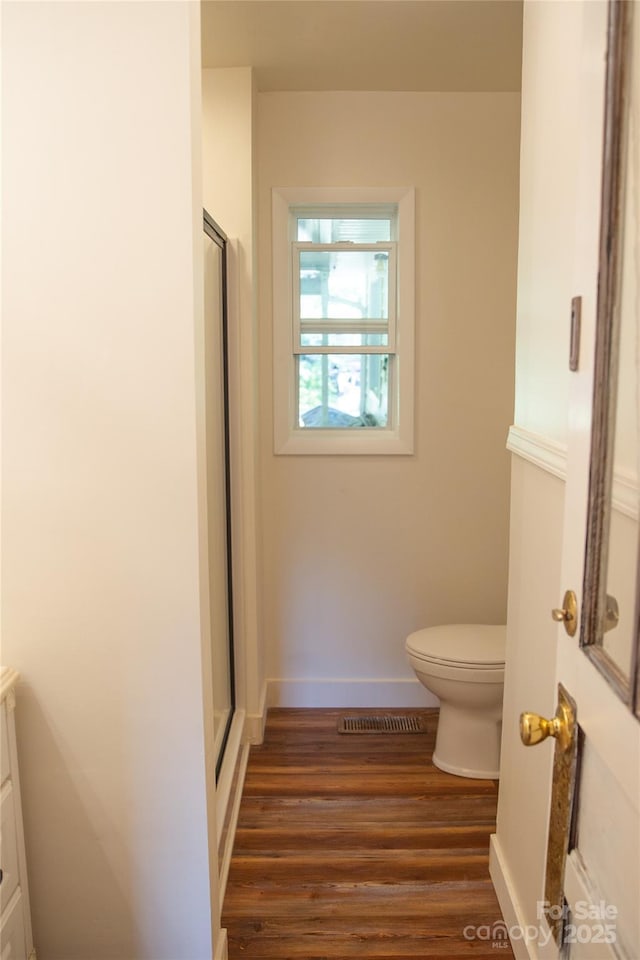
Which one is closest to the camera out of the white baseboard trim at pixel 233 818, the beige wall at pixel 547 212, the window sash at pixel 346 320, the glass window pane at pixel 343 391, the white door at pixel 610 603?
the white door at pixel 610 603

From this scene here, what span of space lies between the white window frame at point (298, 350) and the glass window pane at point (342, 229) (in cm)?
5

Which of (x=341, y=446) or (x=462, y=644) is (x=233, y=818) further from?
(x=341, y=446)

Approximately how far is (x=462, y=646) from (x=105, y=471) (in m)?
1.54

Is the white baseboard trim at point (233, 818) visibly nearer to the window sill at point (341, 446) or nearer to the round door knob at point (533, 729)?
the window sill at point (341, 446)

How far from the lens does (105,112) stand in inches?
57.1

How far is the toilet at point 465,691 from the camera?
2510 mm

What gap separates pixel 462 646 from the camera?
2.62 metres

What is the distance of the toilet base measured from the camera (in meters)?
2.62

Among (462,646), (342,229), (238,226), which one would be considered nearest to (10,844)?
(462,646)

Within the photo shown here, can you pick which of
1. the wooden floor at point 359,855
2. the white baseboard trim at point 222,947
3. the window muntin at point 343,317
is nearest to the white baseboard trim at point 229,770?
the wooden floor at point 359,855

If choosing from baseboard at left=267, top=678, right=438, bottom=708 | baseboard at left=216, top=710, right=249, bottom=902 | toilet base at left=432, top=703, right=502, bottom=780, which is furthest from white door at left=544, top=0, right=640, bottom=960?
baseboard at left=267, top=678, right=438, bottom=708

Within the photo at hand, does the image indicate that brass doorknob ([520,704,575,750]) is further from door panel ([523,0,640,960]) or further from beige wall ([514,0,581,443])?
beige wall ([514,0,581,443])

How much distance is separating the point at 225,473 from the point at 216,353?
0.43 metres

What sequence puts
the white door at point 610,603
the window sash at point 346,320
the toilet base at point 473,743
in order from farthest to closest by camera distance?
the window sash at point 346,320 < the toilet base at point 473,743 < the white door at point 610,603
